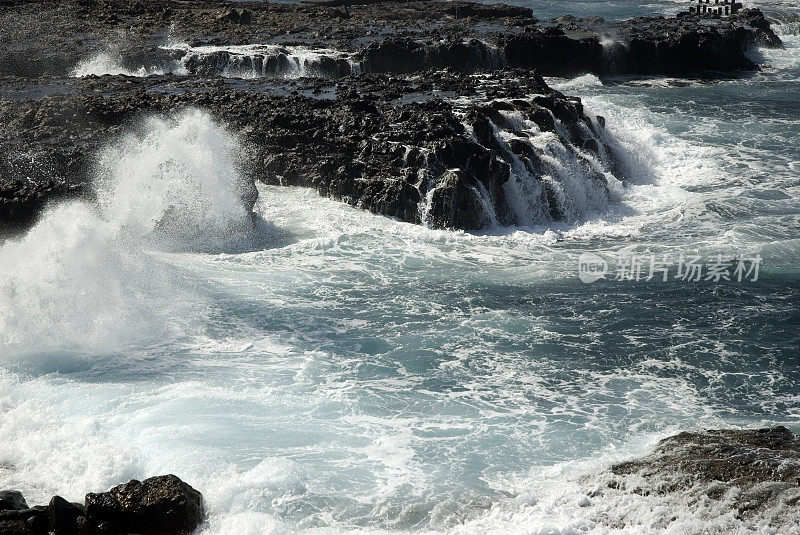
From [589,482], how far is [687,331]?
547 centimetres

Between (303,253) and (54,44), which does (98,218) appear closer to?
(303,253)

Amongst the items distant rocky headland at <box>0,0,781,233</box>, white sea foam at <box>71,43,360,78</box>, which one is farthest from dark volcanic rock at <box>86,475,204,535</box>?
white sea foam at <box>71,43,360,78</box>

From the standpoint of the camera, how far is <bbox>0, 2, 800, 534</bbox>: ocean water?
1073 centimetres

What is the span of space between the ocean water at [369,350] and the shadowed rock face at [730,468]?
28cm

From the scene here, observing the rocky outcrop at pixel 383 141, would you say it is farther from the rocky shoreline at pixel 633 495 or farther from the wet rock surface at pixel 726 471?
the rocky shoreline at pixel 633 495

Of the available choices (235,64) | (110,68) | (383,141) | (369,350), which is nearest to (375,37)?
(235,64)

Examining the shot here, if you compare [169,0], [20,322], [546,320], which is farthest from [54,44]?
[546,320]

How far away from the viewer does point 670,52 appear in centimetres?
3750

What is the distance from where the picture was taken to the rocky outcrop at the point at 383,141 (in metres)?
20.0

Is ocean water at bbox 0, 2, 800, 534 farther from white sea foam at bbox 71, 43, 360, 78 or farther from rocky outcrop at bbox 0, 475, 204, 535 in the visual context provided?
white sea foam at bbox 71, 43, 360, 78

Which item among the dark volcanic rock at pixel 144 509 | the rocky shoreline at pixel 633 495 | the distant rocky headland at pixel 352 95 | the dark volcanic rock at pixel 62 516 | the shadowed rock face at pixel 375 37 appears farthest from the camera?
the shadowed rock face at pixel 375 37

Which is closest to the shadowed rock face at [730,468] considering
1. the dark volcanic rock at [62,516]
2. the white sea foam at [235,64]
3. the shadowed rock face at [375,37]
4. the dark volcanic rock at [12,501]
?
the dark volcanic rock at [62,516]

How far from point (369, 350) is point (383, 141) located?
8113mm

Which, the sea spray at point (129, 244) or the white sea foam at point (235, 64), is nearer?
the sea spray at point (129, 244)
